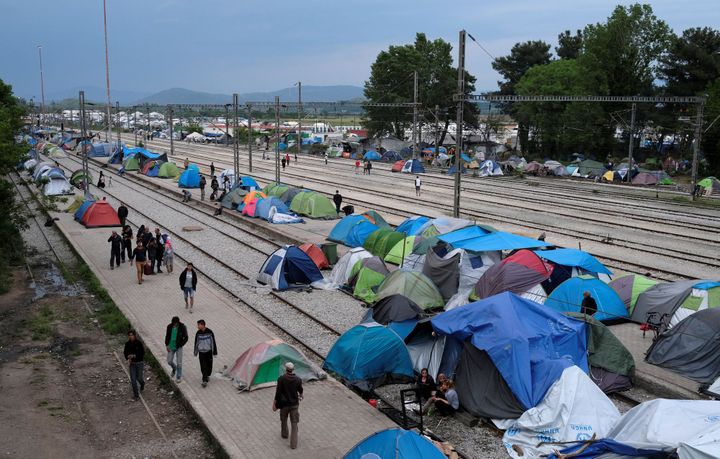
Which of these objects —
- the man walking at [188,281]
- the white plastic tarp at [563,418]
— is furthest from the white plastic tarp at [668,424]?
the man walking at [188,281]

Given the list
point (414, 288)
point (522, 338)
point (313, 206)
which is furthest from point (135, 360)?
point (313, 206)

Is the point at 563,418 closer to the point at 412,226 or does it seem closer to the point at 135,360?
the point at 135,360

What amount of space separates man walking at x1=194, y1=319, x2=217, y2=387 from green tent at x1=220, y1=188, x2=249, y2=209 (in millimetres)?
24835

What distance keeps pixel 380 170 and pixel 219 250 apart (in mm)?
41121

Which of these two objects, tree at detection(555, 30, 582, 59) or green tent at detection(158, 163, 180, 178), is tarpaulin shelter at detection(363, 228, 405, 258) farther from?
tree at detection(555, 30, 582, 59)

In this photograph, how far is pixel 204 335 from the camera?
1370cm

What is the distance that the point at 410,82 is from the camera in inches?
3433

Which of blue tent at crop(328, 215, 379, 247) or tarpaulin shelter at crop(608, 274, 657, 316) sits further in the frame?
blue tent at crop(328, 215, 379, 247)

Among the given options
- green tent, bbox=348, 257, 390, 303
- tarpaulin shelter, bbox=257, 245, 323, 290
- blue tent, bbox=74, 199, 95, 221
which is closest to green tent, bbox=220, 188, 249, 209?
blue tent, bbox=74, 199, 95, 221

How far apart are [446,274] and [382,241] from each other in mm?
5123

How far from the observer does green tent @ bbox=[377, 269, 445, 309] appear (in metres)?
18.5

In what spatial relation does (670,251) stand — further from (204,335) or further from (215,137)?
(215,137)

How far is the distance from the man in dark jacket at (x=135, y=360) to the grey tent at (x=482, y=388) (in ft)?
19.4

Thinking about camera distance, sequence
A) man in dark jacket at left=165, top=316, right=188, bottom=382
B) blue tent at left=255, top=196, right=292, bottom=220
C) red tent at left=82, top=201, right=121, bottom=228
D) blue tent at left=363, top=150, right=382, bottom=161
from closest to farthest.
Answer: man in dark jacket at left=165, top=316, right=188, bottom=382
red tent at left=82, top=201, right=121, bottom=228
blue tent at left=255, top=196, right=292, bottom=220
blue tent at left=363, top=150, right=382, bottom=161
